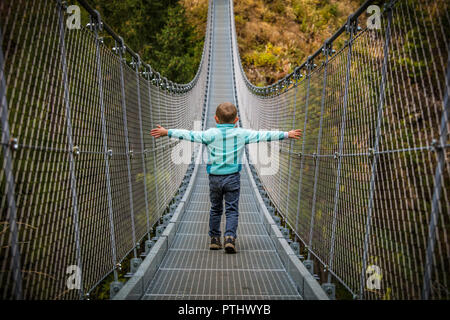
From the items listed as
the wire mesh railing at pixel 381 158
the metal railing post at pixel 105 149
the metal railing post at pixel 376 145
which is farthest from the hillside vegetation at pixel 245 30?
the metal railing post at pixel 376 145

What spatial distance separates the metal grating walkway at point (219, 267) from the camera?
8.92ft

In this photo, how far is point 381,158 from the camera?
1.98 metres

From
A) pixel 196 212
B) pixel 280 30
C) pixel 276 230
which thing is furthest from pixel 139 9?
pixel 276 230

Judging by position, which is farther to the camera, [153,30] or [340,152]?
[153,30]

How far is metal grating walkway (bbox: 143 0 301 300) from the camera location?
2.72m

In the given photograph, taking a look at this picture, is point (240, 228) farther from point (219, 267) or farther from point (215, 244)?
point (219, 267)

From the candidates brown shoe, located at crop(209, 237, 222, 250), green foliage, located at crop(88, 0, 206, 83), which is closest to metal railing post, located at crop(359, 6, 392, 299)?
brown shoe, located at crop(209, 237, 222, 250)

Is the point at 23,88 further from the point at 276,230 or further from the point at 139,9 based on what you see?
the point at 139,9

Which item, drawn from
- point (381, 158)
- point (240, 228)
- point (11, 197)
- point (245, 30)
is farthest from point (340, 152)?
point (245, 30)

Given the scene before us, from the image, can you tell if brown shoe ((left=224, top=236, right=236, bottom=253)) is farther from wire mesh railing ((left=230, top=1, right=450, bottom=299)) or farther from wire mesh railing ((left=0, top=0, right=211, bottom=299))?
wire mesh railing ((left=0, top=0, right=211, bottom=299))

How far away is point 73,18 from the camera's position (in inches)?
77.2

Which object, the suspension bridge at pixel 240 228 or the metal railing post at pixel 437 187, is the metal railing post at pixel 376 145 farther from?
the metal railing post at pixel 437 187

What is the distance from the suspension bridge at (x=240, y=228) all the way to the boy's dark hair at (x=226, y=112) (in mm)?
645

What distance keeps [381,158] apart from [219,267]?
5.42ft
